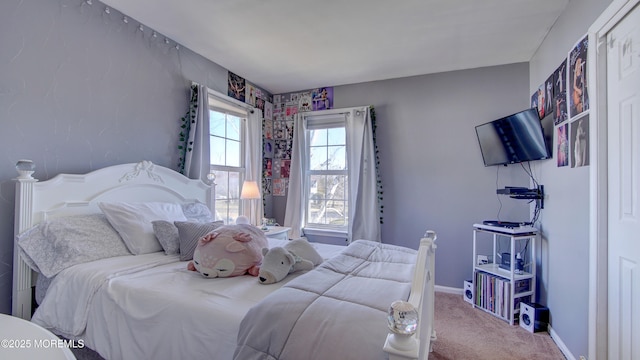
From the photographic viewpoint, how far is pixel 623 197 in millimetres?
1465

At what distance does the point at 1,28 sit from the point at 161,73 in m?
1.02

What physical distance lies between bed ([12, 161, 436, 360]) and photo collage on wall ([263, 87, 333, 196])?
81.2 inches

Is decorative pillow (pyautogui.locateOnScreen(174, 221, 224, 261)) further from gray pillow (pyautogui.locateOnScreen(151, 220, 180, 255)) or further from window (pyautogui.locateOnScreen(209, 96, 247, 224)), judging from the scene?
window (pyautogui.locateOnScreen(209, 96, 247, 224))

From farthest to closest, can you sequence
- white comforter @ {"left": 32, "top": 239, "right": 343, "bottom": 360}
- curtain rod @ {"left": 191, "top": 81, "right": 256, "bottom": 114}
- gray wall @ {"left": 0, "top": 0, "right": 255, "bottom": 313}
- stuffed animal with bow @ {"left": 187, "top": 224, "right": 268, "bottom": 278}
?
curtain rod @ {"left": 191, "top": 81, "right": 256, "bottom": 114} → gray wall @ {"left": 0, "top": 0, "right": 255, "bottom": 313} → stuffed animal with bow @ {"left": 187, "top": 224, "right": 268, "bottom": 278} → white comforter @ {"left": 32, "top": 239, "right": 343, "bottom": 360}

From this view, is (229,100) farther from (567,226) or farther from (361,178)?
(567,226)

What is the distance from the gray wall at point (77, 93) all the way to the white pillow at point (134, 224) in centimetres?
41

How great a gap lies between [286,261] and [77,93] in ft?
6.21

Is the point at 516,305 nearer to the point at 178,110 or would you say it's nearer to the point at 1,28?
the point at 178,110

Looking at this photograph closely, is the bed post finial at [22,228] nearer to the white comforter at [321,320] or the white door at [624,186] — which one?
the white comforter at [321,320]

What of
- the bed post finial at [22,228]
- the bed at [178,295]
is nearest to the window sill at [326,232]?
the bed at [178,295]

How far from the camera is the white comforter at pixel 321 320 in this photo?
3.01 feet

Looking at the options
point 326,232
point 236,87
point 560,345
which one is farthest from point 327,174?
point 560,345

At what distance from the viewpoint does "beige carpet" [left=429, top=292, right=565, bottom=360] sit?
80.4 inches

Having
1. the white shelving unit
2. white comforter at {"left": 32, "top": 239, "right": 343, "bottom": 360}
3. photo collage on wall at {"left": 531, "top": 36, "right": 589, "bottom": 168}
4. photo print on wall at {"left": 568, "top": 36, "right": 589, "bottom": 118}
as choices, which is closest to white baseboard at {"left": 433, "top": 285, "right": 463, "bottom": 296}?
the white shelving unit
